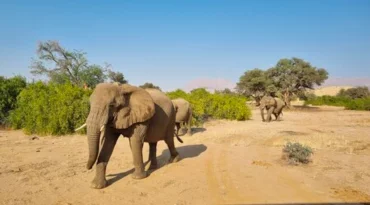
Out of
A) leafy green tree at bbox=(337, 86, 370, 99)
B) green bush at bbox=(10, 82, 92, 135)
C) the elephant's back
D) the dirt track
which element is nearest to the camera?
the dirt track

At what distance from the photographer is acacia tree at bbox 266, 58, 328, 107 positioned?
155 feet

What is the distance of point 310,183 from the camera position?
6.44m

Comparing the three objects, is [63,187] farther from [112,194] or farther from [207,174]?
[207,174]

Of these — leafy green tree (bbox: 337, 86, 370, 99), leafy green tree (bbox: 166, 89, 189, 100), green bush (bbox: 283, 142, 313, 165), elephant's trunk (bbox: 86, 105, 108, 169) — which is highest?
leafy green tree (bbox: 337, 86, 370, 99)

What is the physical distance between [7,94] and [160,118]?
13391 millimetres

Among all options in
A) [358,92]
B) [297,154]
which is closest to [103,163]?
[297,154]

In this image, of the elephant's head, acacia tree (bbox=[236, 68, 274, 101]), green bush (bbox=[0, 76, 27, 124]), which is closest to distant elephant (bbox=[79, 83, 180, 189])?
the elephant's head

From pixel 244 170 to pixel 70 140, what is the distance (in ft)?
26.7

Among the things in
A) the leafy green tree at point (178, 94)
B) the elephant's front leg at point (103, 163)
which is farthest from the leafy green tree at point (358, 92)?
the elephant's front leg at point (103, 163)

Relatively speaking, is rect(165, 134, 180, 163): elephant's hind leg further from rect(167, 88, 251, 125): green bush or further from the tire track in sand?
rect(167, 88, 251, 125): green bush

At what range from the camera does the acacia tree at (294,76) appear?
155ft

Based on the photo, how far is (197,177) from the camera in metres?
6.92

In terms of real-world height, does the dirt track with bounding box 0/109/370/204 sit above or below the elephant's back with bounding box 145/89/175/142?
below

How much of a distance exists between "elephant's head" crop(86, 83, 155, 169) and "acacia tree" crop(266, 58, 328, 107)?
4314 centimetres
